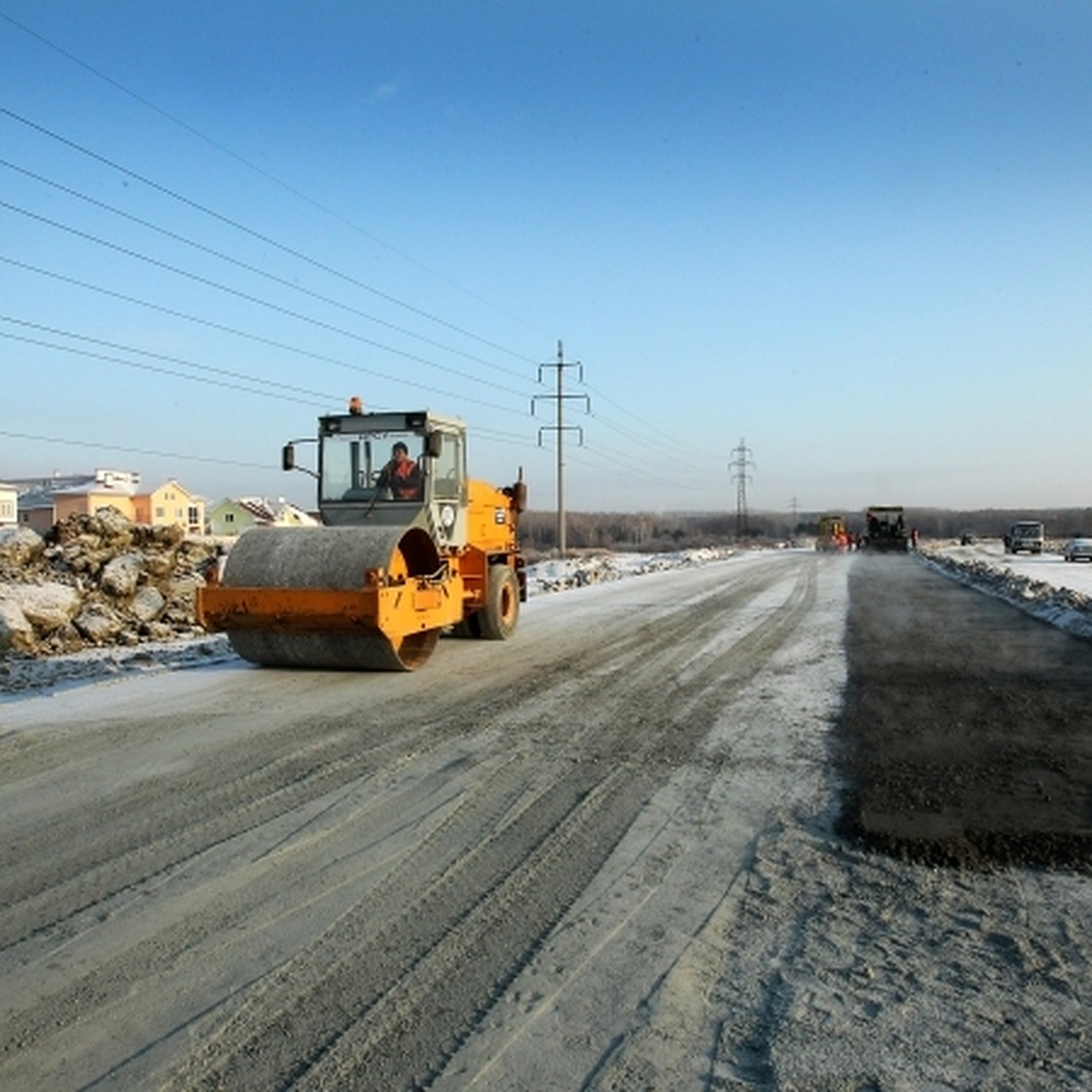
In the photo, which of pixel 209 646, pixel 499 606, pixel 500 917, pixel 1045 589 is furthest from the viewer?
pixel 1045 589

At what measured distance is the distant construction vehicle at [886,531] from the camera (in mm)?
53125

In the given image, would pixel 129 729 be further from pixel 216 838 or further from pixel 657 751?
pixel 657 751

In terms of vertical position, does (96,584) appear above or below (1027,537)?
below

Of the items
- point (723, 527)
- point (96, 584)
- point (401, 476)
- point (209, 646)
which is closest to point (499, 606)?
point (401, 476)

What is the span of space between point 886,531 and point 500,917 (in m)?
53.7

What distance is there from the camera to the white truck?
176 ft

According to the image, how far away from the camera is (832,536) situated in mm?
59344

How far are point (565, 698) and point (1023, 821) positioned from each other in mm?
4233

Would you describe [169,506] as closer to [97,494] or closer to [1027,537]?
[97,494]

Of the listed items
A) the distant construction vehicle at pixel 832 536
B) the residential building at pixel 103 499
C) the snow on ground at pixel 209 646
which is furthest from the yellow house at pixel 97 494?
the distant construction vehicle at pixel 832 536

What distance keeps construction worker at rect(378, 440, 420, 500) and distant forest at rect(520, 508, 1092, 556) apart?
78000 mm

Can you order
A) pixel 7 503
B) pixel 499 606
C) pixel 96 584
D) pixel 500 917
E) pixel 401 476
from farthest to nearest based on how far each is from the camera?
pixel 7 503
pixel 96 584
pixel 499 606
pixel 401 476
pixel 500 917

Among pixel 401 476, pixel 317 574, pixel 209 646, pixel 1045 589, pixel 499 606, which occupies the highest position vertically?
pixel 401 476

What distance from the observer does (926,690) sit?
930cm
